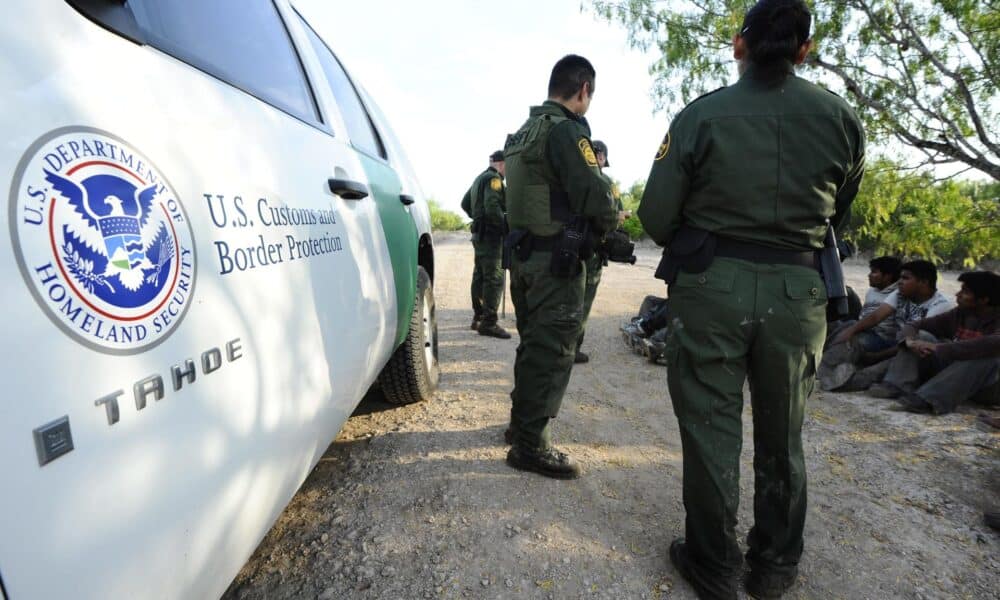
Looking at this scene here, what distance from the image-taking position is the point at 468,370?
13.7 feet

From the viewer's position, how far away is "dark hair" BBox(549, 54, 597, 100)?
2.41 meters

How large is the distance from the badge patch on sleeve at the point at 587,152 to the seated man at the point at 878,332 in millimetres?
2968

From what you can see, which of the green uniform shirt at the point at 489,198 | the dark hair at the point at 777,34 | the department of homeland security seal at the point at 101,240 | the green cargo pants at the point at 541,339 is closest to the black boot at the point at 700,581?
the green cargo pants at the point at 541,339

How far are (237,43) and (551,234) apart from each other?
1431 mm

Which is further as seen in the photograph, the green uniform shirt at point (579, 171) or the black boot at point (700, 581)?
the green uniform shirt at point (579, 171)

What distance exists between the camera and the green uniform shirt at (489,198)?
5125 mm

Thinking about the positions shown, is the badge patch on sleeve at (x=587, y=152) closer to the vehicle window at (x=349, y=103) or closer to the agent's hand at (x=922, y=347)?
the vehicle window at (x=349, y=103)

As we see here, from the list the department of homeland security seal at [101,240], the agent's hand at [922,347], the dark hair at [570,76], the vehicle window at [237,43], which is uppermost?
the dark hair at [570,76]

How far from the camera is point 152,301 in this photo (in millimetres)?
793

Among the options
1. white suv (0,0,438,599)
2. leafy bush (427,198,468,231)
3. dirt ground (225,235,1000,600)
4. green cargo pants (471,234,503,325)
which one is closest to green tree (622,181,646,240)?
leafy bush (427,198,468,231)

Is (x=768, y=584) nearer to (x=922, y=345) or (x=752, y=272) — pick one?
(x=752, y=272)

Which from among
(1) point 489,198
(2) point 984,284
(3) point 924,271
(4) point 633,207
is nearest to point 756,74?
(2) point 984,284

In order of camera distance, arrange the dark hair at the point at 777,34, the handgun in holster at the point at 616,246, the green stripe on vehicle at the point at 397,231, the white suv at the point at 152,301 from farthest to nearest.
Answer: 1. the handgun in holster at the point at 616,246
2. the green stripe on vehicle at the point at 397,231
3. the dark hair at the point at 777,34
4. the white suv at the point at 152,301

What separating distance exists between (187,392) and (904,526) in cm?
279
